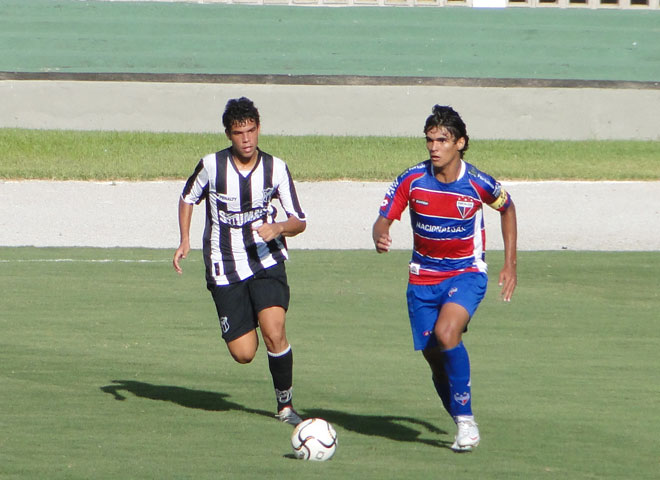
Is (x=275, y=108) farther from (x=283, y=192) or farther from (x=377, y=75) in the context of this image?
(x=283, y=192)

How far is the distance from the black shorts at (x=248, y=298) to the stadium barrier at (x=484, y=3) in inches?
773

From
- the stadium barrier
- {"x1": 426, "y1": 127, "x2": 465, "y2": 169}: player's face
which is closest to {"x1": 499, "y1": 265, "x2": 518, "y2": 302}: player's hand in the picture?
{"x1": 426, "y1": 127, "x2": 465, "y2": 169}: player's face

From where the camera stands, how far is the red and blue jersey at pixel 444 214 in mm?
7137

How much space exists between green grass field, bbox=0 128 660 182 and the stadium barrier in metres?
3.81

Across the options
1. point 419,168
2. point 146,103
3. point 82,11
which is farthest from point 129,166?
point 419,168

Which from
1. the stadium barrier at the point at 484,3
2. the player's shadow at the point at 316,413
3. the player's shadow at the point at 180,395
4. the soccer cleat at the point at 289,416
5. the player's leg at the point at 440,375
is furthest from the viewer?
the stadium barrier at the point at 484,3

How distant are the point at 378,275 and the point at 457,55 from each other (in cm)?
1189

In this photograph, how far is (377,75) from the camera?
81.6ft

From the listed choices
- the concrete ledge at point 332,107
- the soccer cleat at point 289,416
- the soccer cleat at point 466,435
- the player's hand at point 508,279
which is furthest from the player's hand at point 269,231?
the concrete ledge at point 332,107

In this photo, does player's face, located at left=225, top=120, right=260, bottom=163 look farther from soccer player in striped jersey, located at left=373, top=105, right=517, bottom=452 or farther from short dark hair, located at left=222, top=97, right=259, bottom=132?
soccer player in striped jersey, located at left=373, top=105, right=517, bottom=452

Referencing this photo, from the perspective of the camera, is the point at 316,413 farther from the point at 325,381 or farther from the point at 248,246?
the point at 248,246

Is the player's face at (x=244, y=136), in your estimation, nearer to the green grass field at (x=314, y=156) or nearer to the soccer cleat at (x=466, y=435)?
the soccer cleat at (x=466, y=435)

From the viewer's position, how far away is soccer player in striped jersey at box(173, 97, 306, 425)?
7.75 meters

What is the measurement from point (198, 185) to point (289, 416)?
5.12ft
